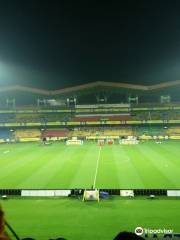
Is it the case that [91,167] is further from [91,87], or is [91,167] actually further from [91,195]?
[91,87]

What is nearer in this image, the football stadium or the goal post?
the football stadium

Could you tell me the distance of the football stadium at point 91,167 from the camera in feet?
55.3

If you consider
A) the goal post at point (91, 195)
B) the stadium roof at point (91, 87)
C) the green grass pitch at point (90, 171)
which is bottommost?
the green grass pitch at point (90, 171)

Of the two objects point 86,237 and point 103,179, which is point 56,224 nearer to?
point 86,237

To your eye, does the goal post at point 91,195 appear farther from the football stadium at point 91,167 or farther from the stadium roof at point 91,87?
the stadium roof at point 91,87

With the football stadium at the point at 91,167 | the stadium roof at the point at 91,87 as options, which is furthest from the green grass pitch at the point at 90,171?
the stadium roof at the point at 91,87

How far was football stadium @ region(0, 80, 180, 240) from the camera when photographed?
664 inches

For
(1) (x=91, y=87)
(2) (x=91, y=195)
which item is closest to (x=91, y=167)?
(2) (x=91, y=195)

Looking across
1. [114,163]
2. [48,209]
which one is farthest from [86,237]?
[114,163]

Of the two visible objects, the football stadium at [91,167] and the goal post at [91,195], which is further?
the goal post at [91,195]

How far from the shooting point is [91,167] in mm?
33219

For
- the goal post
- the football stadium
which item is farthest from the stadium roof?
the goal post

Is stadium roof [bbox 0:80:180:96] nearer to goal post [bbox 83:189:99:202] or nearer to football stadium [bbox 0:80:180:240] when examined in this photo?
football stadium [bbox 0:80:180:240]

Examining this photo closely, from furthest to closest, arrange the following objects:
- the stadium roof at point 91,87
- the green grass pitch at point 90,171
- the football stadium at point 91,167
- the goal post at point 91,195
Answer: the stadium roof at point 91,87
the green grass pitch at point 90,171
the goal post at point 91,195
the football stadium at point 91,167
